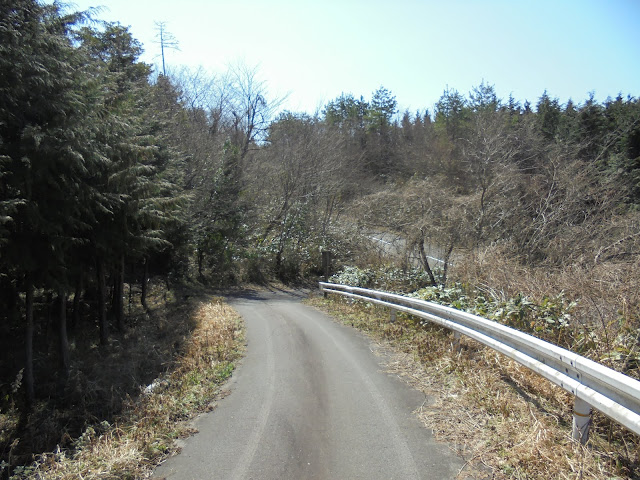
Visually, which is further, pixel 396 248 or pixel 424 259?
pixel 396 248

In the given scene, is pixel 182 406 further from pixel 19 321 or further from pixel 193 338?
pixel 19 321

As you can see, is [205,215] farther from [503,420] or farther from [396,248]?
[503,420]

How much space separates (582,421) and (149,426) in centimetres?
454

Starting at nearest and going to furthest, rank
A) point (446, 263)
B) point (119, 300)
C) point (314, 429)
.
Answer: point (314, 429) < point (119, 300) < point (446, 263)

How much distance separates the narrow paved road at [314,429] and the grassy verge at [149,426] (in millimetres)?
252

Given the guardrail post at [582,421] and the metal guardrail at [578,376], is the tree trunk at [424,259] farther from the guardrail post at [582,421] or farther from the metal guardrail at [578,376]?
the guardrail post at [582,421]

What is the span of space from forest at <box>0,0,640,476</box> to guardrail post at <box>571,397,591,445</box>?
1335 mm

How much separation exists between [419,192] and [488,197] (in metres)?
2.19

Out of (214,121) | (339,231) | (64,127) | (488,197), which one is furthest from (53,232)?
(214,121)

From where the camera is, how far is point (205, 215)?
25141 millimetres

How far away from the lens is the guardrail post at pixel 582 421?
3930mm

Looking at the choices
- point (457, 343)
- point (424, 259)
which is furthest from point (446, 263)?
point (457, 343)

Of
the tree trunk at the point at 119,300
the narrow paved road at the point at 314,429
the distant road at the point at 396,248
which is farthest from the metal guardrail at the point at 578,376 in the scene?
the tree trunk at the point at 119,300

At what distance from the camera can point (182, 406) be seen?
6082mm
